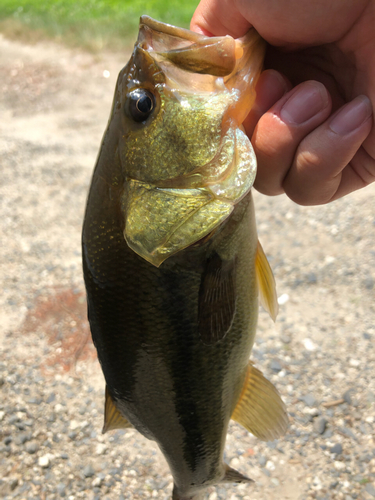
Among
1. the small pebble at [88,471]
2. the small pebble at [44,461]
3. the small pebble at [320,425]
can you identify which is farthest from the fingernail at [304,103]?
the small pebble at [44,461]

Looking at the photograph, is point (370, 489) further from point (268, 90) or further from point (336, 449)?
point (268, 90)

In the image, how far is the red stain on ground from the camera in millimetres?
3023

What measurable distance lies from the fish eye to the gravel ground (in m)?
2.02

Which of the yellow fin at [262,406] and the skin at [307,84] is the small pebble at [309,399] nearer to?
the yellow fin at [262,406]

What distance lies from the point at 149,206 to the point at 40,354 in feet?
7.61

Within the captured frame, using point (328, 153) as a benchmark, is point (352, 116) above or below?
above

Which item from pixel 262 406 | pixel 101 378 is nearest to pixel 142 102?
pixel 262 406

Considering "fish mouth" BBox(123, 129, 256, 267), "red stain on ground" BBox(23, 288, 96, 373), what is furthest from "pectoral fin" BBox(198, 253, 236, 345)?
"red stain on ground" BBox(23, 288, 96, 373)

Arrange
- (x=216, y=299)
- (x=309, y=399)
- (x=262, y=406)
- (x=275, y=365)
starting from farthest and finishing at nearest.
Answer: (x=275, y=365) → (x=309, y=399) → (x=262, y=406) → (x=216, y=299)

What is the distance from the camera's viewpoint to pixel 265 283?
1.40 m

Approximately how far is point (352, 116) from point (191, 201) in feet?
1.92

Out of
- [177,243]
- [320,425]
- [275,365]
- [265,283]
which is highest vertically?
[177,243]

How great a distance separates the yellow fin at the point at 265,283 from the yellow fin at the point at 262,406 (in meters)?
0.29

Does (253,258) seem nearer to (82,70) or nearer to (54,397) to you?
(54,397)
